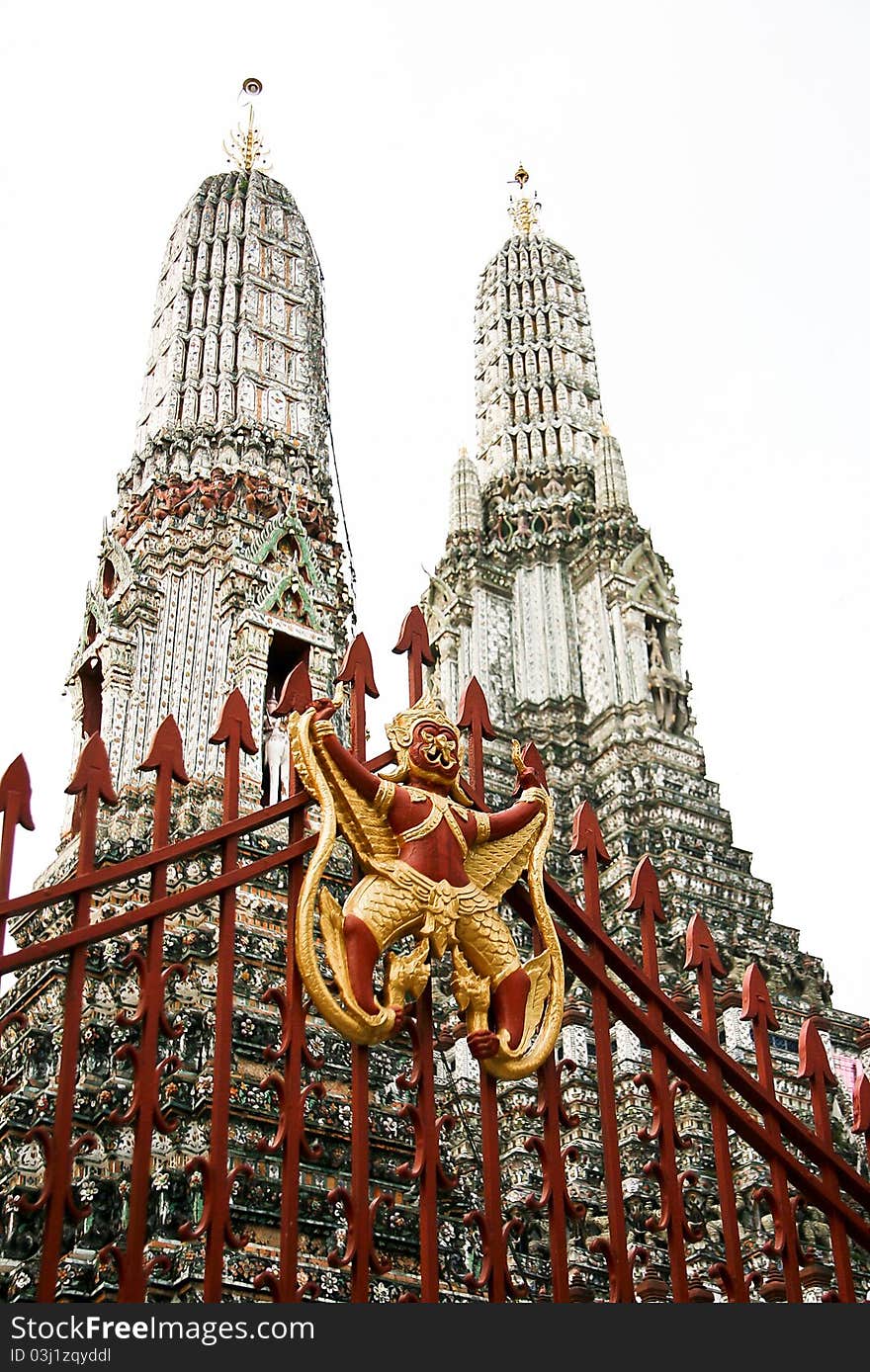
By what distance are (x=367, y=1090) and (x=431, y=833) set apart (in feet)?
4.26

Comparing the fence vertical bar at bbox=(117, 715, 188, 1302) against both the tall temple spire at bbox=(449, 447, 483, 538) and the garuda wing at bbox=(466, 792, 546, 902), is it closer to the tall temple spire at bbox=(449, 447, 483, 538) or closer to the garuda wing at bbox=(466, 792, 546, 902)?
the garuda wing at bbox=(466, 792, 546, 902)

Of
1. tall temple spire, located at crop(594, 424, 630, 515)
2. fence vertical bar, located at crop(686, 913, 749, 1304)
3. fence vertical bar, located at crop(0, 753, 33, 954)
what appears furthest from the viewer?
tall temple spire, located at crop(594, 424, 630, 515)

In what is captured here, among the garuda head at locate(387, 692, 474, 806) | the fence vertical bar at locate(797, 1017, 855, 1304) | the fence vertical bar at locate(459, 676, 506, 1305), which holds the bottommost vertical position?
the fence vertical bar at locate(459, 676, 506, 1305)

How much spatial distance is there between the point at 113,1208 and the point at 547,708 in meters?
16.0

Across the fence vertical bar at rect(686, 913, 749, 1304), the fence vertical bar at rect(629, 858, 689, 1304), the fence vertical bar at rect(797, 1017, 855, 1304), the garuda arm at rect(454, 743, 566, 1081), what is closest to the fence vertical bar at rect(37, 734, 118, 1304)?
the garuda arm at rect(454, 743, 566, 1081)

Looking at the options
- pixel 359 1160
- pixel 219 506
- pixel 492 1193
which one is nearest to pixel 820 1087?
pixel 492 1193

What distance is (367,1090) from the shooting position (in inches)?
260

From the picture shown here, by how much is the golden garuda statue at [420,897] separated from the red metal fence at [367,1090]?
0.12m

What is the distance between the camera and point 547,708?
26469mm

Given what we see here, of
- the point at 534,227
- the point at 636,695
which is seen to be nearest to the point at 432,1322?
the point at 636,695

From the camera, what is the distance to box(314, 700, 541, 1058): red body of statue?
7020 mm

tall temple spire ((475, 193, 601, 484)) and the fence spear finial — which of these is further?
tall temple spire ((475, 193, 601, 484))

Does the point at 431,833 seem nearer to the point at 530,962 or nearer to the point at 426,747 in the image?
the point at 426,747

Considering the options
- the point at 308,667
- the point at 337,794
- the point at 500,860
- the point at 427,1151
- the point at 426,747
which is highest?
the point at 308,667
